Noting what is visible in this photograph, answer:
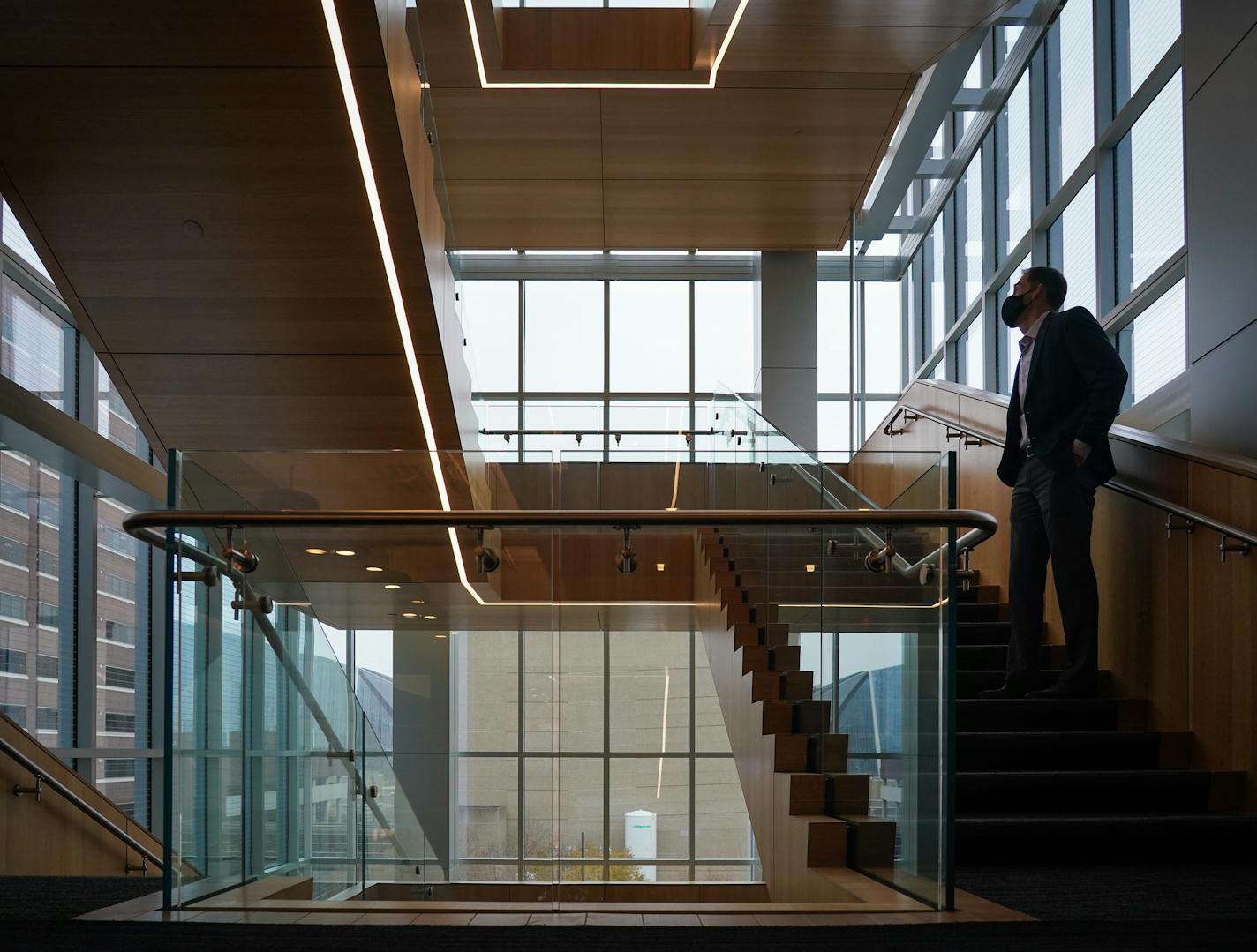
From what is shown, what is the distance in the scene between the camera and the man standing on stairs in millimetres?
4613

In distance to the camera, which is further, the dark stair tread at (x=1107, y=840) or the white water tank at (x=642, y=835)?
the dark stair tread at (x=1107, y=840)

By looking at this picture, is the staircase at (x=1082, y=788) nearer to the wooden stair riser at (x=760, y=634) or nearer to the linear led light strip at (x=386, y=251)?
the wooden stair riser at (x=760, y=634)

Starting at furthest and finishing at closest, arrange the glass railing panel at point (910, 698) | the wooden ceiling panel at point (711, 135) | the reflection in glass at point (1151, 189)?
the wooden ceiling panel at point (711, 135) → the reflection in glass at point (1151, 189) → the glass railing panel at point (910, 698)

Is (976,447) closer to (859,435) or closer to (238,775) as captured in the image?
(238,775)

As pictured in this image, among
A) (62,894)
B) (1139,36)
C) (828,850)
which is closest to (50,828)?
(62,894)

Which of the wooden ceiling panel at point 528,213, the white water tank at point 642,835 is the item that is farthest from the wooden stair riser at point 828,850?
the wooden ceiling panel at point 528,213

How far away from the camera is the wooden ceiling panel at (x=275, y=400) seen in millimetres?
7707

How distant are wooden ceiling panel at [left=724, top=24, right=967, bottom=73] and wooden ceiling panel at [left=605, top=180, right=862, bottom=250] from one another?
6.78 feet

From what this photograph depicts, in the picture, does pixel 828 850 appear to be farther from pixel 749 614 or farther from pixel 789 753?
pixel 749 614

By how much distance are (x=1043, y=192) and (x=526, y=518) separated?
7734 mm

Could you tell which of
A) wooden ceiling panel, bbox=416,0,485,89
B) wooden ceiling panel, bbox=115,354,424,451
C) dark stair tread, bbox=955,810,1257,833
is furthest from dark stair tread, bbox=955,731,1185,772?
wooden ceiling panel, bbox=416,0,485,89

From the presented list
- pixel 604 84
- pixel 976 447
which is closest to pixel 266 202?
pixel 604 84

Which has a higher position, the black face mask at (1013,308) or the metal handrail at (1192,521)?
the black face mask at (1013,308)

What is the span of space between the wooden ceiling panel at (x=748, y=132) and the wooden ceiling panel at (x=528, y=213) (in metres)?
0.62
